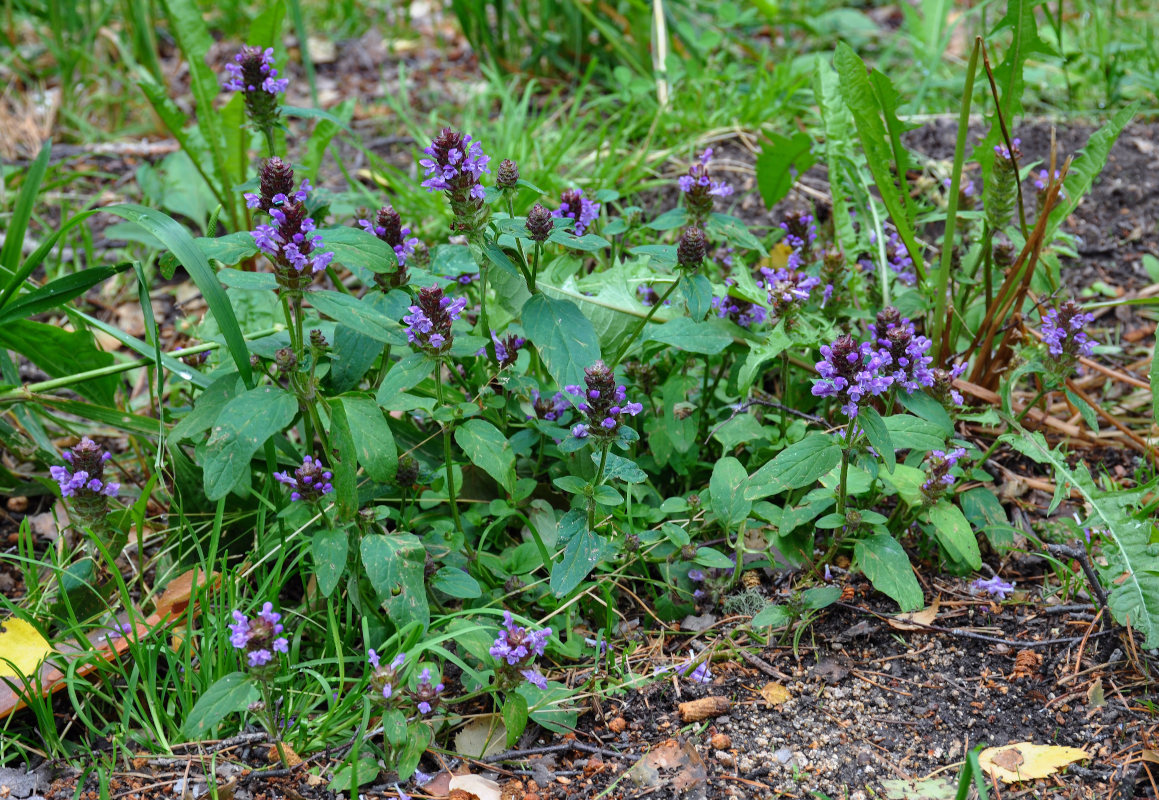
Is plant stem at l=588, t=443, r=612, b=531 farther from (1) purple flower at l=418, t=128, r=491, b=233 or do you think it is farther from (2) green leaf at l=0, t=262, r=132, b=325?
(2) green leaf at l=0, t=262, r=132, b=325

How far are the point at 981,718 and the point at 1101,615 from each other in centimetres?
38

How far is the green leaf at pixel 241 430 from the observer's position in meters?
1.66

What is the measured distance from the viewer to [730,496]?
1996 mm

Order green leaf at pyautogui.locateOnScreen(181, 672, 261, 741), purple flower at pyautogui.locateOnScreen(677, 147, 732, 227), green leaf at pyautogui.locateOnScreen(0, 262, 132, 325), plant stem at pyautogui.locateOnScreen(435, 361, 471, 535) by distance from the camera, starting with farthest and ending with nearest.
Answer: purple flower at pyautogui.locateOnScreen(677, 147, 732, 227) < green leaf at pyautogui.locateOnScreen(0, 262, 132, 325) < plant stem at pyautogui.locateOnScreen(435, 361, 471, 535) < green leaf at pyautogui.locateOnScreen(181, 672, 261, 741)

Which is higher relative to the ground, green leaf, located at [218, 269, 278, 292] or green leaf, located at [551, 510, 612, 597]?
green leaf, located at [218, 269, 278, 292]

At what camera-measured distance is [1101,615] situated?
6.31 feet

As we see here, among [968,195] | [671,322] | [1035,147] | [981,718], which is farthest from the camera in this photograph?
[1035,147]

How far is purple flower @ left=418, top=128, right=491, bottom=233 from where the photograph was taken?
5.85 ft

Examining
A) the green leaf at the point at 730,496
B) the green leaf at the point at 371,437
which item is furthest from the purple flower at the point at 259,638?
the green leaf at the point at 730,496

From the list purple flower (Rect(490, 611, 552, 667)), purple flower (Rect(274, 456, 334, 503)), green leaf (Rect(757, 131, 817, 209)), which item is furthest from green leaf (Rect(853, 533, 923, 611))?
green leaf (Rect(757, 131, 817, 209))

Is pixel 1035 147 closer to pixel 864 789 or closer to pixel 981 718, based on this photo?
pixel 981 718

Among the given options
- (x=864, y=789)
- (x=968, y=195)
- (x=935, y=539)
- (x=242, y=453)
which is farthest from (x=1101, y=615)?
(x=242, y=453)

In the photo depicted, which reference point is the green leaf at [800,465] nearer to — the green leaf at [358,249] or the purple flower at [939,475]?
the purple flower at [939,475]

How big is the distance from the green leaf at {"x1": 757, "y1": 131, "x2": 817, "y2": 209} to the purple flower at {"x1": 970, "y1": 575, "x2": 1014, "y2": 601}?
51.8 inches
